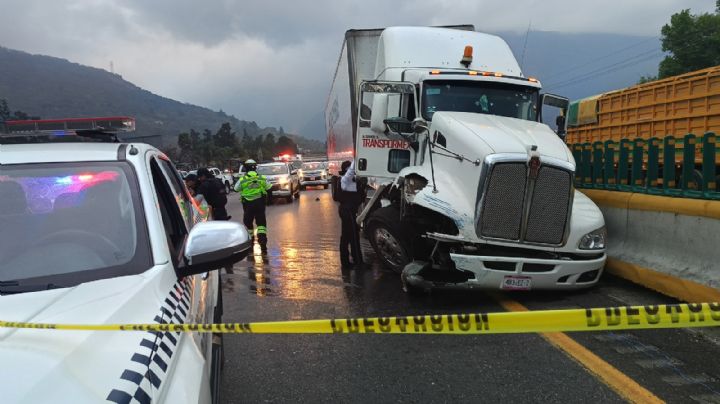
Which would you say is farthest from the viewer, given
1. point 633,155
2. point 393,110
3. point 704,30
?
point 704,30

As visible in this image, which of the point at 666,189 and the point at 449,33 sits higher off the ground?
the point at 449,33

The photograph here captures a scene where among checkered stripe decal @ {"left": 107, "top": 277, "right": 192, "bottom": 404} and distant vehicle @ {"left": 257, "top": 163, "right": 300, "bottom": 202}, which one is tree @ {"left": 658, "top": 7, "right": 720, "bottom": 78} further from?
checkered stripe decal @ {"left": 107, "top": 277, "right": 192, "bottom": 404}

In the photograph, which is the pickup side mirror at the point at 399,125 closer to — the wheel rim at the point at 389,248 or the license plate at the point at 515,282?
the wheel rim at the point at 389,248

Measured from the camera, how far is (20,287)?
199 cm

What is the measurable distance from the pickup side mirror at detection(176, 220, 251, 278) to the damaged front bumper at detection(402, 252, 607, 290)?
10.8ft

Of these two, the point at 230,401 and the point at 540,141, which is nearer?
the point at 230,401

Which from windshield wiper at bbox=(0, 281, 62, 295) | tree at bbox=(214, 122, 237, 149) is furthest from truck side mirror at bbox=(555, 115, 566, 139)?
tree at bbox=(214, 122, 237, 149)

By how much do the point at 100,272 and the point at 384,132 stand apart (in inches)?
229

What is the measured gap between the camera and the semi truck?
530cm

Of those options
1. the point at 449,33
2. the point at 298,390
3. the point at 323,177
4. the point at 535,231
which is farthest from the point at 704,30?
the point at 298,390

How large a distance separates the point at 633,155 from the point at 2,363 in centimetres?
679

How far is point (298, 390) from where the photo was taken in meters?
3.57

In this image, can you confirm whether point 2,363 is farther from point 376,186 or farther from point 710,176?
point 376,186

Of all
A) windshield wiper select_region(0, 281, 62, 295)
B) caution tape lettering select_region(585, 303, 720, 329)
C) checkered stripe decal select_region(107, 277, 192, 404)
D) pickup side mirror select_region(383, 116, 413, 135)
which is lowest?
checkered stripe decal select_region(107, 277, 192, 404)
